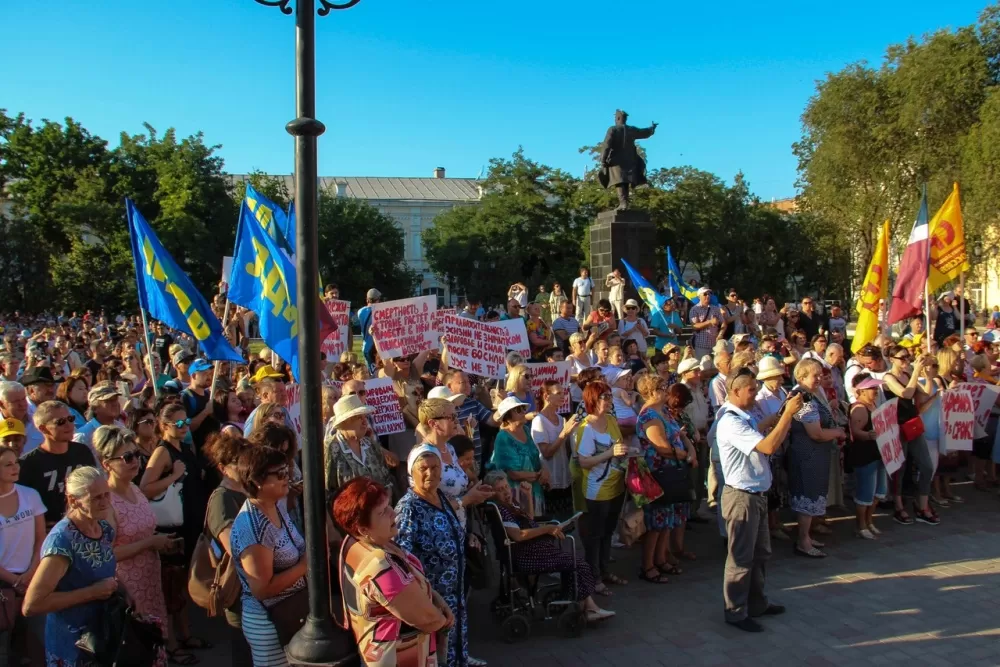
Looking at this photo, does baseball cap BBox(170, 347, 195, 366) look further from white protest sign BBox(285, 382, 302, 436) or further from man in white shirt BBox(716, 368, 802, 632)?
man in white shirt BBox(716, 368, 802, 632)

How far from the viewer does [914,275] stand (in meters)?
12.0

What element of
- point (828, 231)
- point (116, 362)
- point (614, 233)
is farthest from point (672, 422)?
point (828, 231)

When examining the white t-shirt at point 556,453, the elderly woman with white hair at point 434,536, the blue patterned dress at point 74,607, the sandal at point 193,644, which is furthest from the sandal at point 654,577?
the blue patterned dress at point 74,607

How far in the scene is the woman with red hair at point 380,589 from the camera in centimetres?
349

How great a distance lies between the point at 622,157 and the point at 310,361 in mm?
16825

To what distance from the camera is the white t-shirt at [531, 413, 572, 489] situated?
708cm

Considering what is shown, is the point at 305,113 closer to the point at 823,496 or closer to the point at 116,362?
the point at 823,496

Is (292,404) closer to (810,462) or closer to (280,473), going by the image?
(280,473)

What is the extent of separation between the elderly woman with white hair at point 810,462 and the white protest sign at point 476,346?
2903 mm

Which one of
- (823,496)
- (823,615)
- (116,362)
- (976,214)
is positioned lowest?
(823,615)

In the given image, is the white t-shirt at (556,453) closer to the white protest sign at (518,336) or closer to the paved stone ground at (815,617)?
the paved stone ground at (815,617)

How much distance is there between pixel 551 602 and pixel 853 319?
4228cm

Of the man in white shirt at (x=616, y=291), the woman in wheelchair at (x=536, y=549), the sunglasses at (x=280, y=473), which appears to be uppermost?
the man in white shirt at (x=616, y=291)

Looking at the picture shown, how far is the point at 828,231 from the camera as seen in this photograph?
41.9 m
